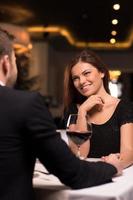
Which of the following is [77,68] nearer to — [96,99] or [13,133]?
[96,99]

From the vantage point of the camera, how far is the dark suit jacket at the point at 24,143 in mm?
1204

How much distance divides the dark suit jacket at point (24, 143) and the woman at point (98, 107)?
89 centimetres

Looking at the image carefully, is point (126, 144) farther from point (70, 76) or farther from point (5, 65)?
point (5, 65)

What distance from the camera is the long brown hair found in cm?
245

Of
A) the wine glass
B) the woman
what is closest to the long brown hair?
the woman

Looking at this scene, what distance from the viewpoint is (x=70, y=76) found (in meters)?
2.49

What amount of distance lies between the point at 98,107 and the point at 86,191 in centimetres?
109

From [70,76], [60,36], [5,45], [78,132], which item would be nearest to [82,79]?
[70,76]

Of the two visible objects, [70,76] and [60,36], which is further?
[60,36]

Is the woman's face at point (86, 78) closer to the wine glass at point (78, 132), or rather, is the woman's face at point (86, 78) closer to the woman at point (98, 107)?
the woman at point (98, 107)

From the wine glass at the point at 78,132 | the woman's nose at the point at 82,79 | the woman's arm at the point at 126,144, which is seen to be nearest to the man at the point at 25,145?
the wine glass at the point at 78,132

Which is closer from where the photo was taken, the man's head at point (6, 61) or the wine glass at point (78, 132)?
the man's head at point (6, 61)

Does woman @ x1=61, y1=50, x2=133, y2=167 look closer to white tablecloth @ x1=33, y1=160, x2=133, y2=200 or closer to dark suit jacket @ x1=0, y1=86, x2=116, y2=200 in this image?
white tablecloth @ x1=33, y1=160, x2=133, y2=200

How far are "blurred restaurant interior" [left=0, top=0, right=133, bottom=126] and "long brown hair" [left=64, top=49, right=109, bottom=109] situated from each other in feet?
14.5
